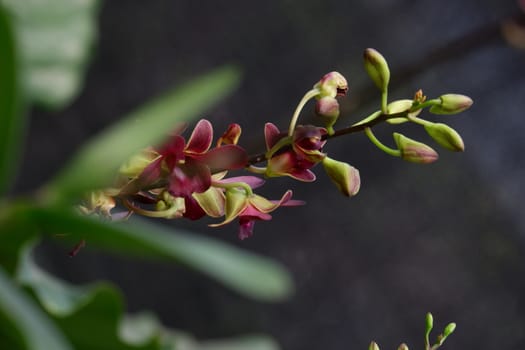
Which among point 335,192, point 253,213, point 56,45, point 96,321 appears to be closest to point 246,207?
point 253,213

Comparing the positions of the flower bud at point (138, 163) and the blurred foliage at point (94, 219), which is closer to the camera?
the blurred foliage at point (94, 219)

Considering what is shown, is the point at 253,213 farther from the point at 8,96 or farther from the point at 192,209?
the point at 8,96

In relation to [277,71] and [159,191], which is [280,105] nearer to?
[277,71]

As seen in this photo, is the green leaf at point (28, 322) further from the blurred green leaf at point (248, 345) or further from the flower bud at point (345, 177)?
the blurred green leaf at point (248, 345)

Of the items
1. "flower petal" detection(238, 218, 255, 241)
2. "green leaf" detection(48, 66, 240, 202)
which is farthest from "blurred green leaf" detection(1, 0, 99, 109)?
"green leaf" detection(48, 66, 240, 202)

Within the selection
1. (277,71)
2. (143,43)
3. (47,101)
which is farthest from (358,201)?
(47,101)

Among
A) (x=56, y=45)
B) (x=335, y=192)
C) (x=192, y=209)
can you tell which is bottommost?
(x=335, y=192)

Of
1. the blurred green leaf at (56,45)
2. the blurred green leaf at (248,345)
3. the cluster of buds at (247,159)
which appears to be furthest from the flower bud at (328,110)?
the blurred green leaf at (248,345)

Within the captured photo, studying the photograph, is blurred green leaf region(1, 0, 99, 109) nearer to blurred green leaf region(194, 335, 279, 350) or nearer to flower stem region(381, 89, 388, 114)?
blurred green leaf region(194, 335, 279, 350)
